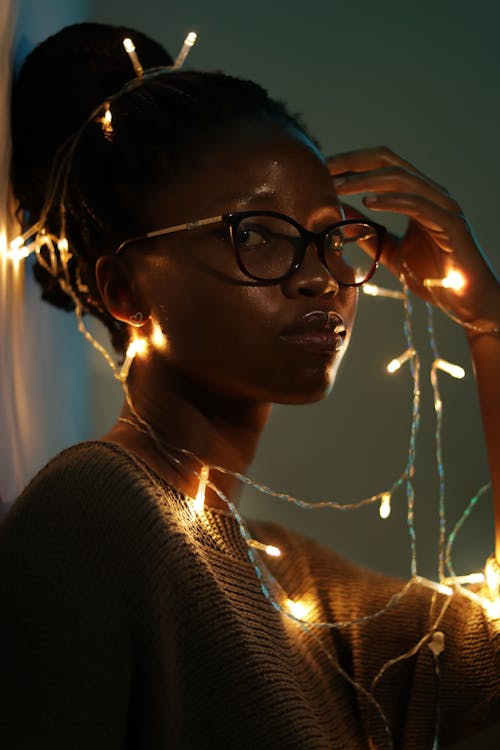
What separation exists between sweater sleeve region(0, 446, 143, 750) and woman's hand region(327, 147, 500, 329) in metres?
0.50

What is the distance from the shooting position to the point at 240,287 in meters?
0.97

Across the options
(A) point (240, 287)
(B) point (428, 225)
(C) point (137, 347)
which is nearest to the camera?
(A) point (240, 287)

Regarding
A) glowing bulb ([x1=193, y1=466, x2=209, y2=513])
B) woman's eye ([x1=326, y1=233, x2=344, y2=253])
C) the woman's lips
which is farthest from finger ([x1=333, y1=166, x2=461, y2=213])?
glowing bulb ([x1=193, y1=466, x2=209, y2=513])

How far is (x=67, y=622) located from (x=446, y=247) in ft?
A: 2.19

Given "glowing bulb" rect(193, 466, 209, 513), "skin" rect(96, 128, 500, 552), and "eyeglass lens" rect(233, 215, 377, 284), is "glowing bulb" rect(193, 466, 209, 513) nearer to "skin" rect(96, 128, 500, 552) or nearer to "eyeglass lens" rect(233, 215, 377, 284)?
"skin" rect(96, 128, 500, 552)

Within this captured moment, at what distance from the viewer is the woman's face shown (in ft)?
3.21

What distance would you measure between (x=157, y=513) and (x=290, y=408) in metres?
0.94

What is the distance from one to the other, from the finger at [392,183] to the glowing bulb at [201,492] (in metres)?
0.37

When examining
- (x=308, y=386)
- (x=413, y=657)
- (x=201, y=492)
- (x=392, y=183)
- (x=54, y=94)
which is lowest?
(x=413, y=657)

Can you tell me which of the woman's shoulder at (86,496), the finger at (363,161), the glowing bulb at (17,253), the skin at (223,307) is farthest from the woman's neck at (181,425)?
the finger at (363,161)

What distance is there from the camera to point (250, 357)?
98cm

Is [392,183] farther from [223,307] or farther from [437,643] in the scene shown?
[437,643]

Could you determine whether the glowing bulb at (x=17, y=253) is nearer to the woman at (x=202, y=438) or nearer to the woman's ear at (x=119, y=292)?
the woman at (x=202, y=438)

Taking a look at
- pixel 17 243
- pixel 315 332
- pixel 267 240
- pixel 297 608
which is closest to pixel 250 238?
pixel 267 240
